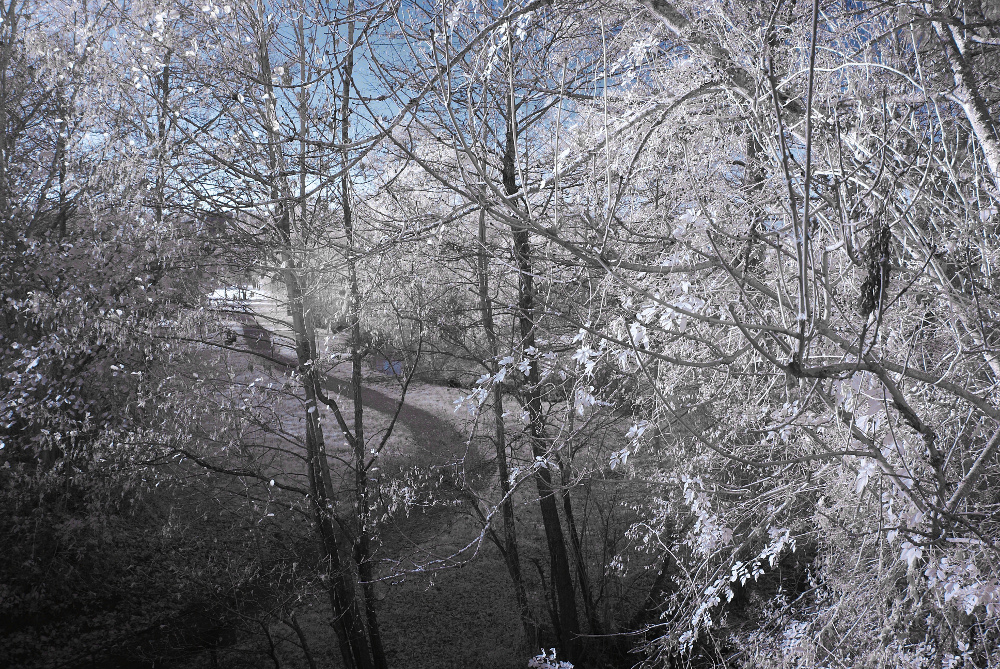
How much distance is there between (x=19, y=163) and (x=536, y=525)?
1115cm

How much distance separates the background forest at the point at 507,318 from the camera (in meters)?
3.61

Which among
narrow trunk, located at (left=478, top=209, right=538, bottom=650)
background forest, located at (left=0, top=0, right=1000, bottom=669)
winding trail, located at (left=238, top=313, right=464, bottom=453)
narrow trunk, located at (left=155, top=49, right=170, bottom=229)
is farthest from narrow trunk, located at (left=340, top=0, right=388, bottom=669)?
winding trail, located at (left=238, top=313, right=464, bottom=453)

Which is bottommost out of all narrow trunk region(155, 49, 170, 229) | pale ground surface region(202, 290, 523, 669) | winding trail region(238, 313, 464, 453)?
pale ground surface region(202, 290, 523, 669)

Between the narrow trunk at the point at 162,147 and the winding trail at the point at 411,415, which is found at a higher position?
the narrow trunk at the point at 162,147

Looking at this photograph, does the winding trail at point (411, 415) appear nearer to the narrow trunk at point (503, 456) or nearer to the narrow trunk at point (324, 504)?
the narrow trunk at point (503, 456)

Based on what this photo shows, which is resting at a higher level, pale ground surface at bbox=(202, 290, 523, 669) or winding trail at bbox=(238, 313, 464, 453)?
winding trail at bbox=(238, 313, 464, 453)

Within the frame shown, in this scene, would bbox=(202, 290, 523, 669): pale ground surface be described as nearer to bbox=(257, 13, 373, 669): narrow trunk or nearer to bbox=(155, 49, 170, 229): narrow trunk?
bbox=(257, 13, 373, 669): narrow trunk

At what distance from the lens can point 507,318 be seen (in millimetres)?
9297

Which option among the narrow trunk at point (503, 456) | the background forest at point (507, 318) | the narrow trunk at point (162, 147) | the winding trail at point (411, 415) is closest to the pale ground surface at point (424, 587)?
the background forest at point (507, 318)

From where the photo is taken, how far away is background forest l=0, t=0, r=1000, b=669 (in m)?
3.61

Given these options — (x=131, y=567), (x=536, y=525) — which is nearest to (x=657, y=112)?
(x=131, y=567)

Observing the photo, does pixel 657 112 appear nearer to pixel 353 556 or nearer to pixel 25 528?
pixel 353 556

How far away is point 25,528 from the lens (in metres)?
9.55

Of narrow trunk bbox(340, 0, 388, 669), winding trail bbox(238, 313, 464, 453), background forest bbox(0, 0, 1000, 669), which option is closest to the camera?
background forest bbox(0, 0, 1000, 669)
